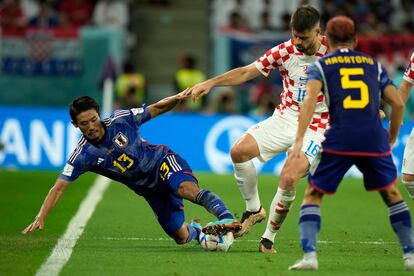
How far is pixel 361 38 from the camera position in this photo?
2230 cm

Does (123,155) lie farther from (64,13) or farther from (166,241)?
(64,13)

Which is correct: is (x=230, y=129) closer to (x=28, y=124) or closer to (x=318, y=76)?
(x=28, y=124)

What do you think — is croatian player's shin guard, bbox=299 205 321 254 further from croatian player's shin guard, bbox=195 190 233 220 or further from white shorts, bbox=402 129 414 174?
white shorts, bbox=402 129 414 174

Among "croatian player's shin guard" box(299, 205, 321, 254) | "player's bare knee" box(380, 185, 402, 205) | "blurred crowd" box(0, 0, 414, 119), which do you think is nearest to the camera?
"croatian player's shin guard" box(299, 205, 321, 254)

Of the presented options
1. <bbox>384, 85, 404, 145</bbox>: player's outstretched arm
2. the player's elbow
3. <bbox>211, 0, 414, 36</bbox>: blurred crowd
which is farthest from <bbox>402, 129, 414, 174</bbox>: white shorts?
<bbox>211, 0, 414, 36</bbox>: blurred crowd

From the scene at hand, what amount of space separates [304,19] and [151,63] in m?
15.4

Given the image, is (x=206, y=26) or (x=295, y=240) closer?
(x=295, y=240)

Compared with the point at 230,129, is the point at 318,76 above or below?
above

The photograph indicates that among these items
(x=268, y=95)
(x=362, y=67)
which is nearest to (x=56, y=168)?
(x=268, y=95)

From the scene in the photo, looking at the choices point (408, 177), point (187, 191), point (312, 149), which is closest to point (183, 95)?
point (187, 191)

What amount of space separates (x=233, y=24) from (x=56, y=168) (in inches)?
230

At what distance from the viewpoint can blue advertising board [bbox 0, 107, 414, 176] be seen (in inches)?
733

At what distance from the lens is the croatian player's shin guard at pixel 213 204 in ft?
29.8

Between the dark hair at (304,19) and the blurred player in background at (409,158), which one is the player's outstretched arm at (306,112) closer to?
the dark hair at (304,19)
